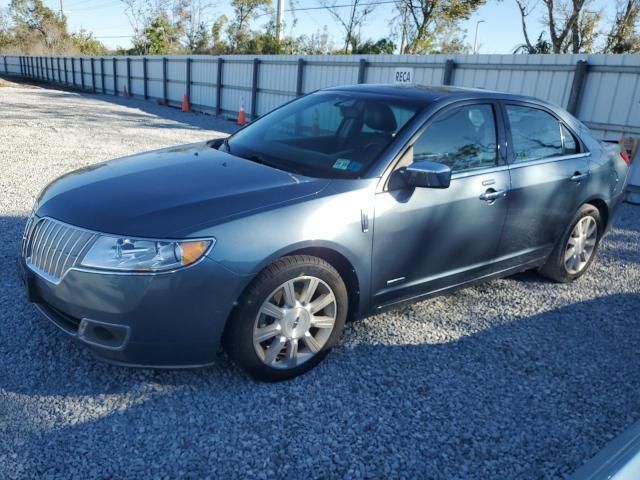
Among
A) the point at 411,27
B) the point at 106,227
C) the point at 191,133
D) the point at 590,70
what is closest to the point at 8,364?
the point at 106,227

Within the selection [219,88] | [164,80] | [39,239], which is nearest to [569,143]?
[39,239]

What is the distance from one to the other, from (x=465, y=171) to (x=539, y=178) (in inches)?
32.4

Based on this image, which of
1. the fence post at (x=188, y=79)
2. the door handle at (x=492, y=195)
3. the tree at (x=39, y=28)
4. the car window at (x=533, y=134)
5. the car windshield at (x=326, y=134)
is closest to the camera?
the car windshield at (x=326, y=134)

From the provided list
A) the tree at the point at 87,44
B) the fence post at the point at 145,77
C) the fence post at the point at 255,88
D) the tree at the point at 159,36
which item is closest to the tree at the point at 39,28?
the tree at the point at 87,44

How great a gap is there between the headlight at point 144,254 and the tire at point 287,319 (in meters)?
0.36

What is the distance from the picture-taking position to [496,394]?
303 cm

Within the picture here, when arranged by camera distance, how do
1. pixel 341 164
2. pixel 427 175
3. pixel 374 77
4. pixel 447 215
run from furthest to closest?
1. pixel 374 77
2. pixel 447 215
3. pixel 341 164
4. pixel 427 175

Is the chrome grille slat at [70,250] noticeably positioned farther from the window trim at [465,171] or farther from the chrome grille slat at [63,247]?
the window trim at [465,171]

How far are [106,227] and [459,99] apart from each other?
8.04ft

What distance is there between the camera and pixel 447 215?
3410 millimetres

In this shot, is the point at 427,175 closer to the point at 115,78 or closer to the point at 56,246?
the point at 56,246

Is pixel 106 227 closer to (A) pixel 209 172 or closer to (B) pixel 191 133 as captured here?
(A) pixel 209 172

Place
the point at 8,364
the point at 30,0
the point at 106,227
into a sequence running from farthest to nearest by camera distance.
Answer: the point at 30,0
the point at 8,364
the point at 106,227

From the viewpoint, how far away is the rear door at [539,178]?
3895 millimetres
